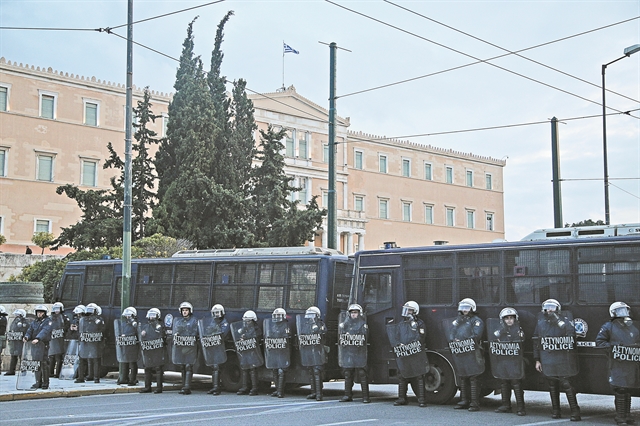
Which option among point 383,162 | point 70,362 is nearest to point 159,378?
point 70,362

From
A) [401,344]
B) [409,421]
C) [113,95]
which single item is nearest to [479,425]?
[409,421]

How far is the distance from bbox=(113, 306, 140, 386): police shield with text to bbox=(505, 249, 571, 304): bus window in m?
8.35

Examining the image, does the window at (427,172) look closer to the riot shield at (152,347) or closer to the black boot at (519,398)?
the riot shield at (152,347)

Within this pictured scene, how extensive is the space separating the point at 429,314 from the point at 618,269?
3.54 metres

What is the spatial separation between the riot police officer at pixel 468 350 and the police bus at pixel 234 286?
3.20 meters

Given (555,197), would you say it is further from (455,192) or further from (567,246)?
(455,192)

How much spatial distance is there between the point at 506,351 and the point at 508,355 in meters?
0.07

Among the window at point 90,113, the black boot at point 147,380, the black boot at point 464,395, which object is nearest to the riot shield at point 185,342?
the black boot at point 147,380

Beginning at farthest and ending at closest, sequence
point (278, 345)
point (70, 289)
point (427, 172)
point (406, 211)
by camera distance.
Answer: point (427, 172) < point (406, 211) < point (70, 289) < point (278, 345)

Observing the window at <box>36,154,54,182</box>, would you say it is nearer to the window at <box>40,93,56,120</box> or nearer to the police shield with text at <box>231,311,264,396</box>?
the window at <box>40,93,56,120</box>

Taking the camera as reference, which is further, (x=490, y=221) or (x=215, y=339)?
(x=490, y=221)

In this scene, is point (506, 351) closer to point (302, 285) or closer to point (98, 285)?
point (302, 285)

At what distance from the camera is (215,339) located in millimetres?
16812

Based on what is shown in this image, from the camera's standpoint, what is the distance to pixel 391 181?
7450 cm
